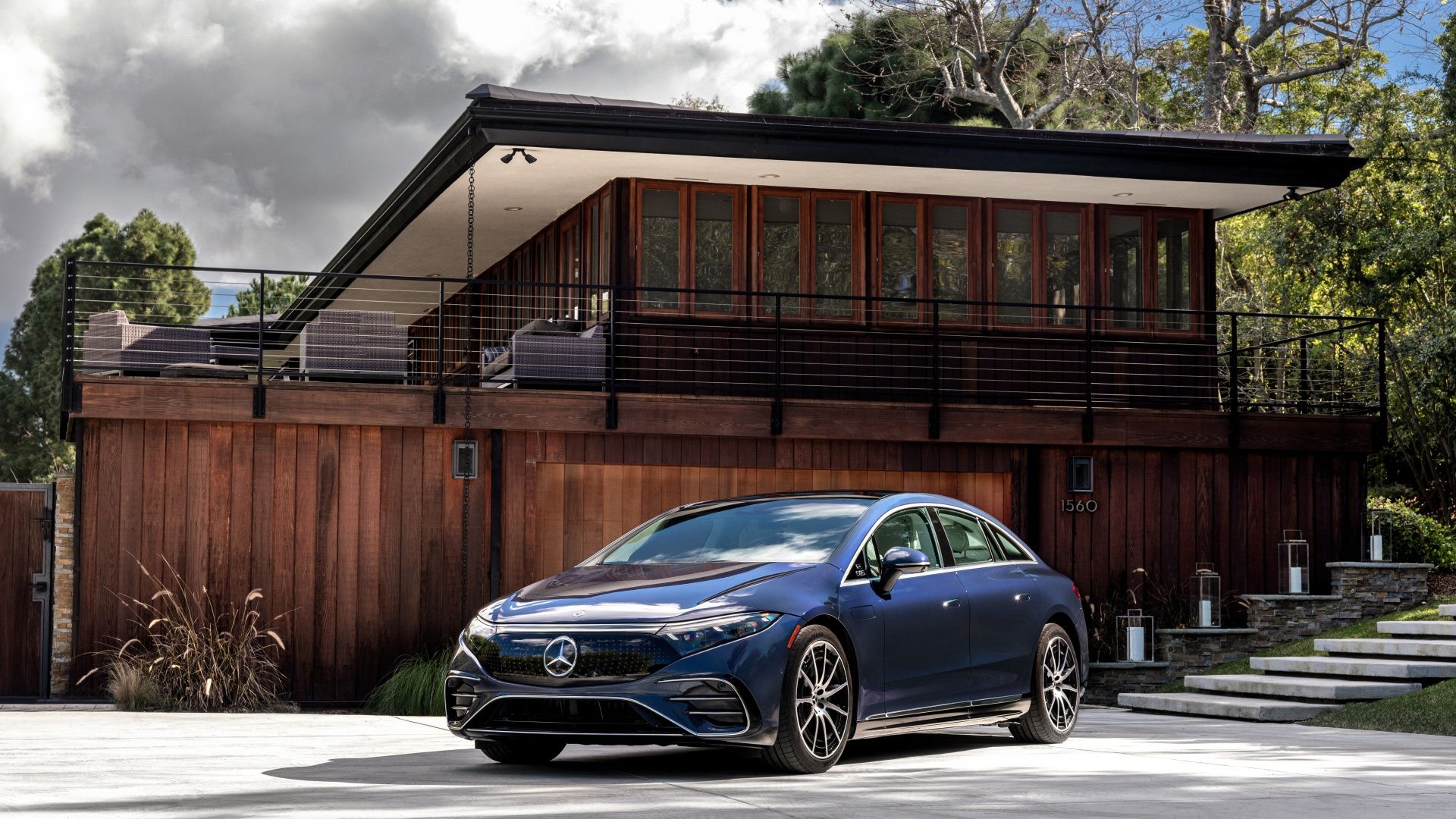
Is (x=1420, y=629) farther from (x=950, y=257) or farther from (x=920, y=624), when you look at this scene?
(x=920, y=624)

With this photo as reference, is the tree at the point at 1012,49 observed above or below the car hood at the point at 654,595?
above

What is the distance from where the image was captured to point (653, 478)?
17.0 m

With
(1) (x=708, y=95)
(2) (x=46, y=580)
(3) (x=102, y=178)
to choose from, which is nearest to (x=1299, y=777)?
(2) (x=46, y=580)

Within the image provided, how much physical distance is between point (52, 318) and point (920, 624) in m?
46.2

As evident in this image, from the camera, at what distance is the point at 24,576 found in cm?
1616

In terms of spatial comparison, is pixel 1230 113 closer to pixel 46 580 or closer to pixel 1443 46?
pixel 1443 46

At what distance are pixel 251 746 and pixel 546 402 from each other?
22.7 feet

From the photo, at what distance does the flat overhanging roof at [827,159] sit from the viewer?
54.4 feet

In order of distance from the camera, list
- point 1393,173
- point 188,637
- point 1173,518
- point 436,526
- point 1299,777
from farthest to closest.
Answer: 1. point 1393,173
2. point 1173,518
3. point 436,526
4. point 188,637
5. point 1299,777

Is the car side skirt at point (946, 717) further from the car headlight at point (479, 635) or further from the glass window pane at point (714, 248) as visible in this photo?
the glass window pane at point (714, 248)

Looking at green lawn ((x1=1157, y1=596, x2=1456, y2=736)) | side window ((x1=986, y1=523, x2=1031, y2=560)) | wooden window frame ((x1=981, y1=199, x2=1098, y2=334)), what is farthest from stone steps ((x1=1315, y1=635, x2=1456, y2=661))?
side window ((x1=986, y1=523, x2=1031, y2=560))

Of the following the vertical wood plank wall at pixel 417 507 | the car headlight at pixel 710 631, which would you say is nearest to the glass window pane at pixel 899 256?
the vertical wood plank wall at pixel 417 507

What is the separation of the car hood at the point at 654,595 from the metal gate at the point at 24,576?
9.27 m

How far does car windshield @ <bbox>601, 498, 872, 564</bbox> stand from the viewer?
28.7 ft
